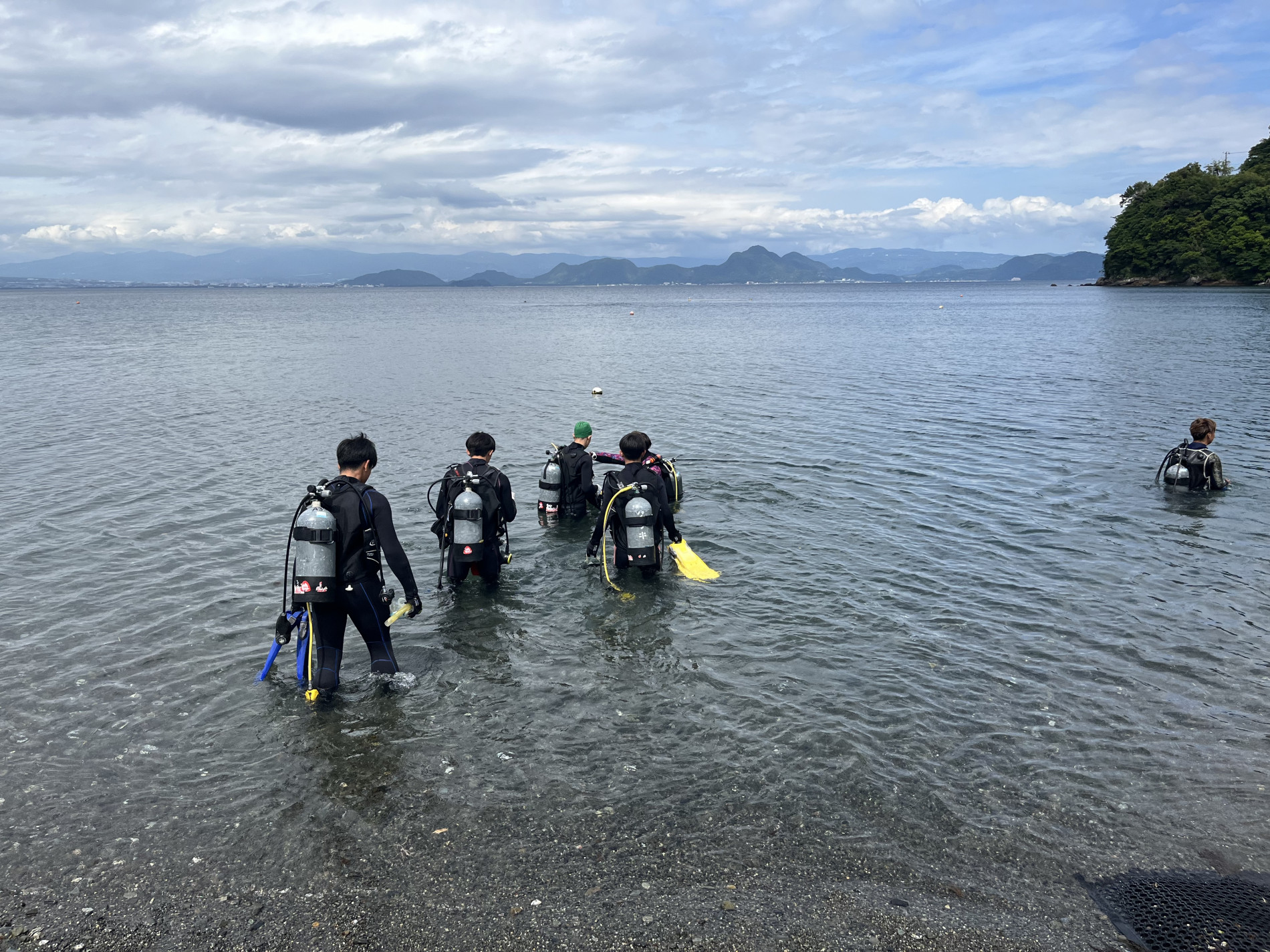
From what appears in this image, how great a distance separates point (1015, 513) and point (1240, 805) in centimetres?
872

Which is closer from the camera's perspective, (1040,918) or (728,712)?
(1040,918)

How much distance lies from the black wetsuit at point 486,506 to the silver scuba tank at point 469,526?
0.06 m

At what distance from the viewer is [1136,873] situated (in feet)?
18.4

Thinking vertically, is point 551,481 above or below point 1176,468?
above

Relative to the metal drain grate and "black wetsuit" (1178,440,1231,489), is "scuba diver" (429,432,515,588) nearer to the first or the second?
the metal drain grate

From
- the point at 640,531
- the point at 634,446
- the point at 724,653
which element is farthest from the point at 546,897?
the point at 634,446

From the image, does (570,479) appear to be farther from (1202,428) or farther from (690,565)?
(1202,428)

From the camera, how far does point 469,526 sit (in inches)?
398

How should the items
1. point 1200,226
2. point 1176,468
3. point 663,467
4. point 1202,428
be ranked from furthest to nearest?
point 1200,226 → point 1176,468 → point 1202,428 → point 663,467

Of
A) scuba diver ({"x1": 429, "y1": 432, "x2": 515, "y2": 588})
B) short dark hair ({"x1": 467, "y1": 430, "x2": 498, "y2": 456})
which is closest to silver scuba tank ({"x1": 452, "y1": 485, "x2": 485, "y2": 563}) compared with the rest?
scuba diver ({"x1": 429, "y1": 432, "x2": 515, "y2": 588})

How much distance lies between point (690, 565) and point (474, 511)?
138 inches

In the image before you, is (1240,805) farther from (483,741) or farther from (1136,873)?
(483,741)

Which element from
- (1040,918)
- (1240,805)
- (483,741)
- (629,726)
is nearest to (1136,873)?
(1040,918)

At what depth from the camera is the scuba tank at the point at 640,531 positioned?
34.3 ft
